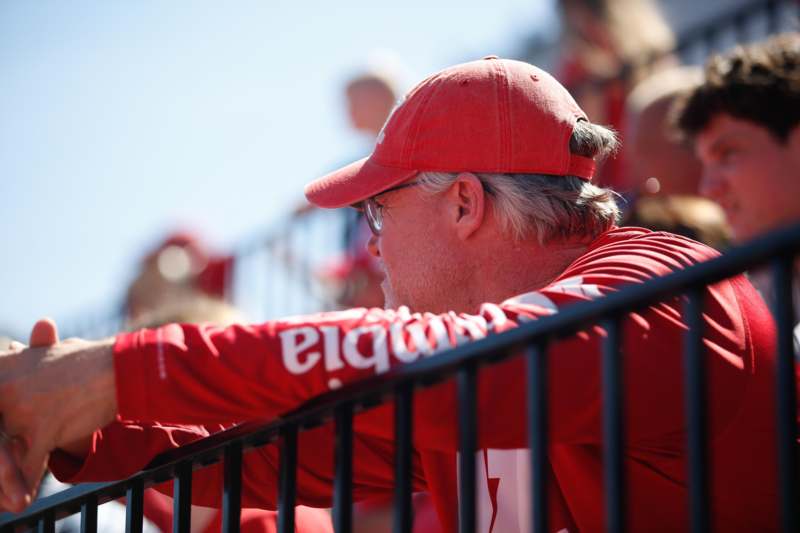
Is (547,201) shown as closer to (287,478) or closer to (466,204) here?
(466,204)

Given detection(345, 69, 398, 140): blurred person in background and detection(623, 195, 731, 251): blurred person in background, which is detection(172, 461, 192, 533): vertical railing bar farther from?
detection(345, 69, 398, 140): blurred person in background

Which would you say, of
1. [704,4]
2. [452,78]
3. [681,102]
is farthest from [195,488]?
[704,4]

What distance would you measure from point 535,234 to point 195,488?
96cm

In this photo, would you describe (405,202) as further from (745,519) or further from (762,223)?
(762,223)

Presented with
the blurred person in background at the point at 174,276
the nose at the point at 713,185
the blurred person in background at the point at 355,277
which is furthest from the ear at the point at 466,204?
the blurred person in background at the point at 174,276

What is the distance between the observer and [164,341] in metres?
1.79

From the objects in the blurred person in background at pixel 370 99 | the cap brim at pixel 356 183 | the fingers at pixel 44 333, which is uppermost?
the blurred person in background at pixel 370 99

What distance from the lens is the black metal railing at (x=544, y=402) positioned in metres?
1.42

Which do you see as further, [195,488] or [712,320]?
[195,488]

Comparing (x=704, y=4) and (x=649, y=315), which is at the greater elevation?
(x=704, y=4)

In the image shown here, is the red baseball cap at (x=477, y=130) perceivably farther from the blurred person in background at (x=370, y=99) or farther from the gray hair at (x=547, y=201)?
the blurred person in background at (x=370, y=99)

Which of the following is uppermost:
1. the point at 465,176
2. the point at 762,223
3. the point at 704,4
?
the point at 704,4

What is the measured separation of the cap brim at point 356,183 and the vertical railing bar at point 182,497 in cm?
75

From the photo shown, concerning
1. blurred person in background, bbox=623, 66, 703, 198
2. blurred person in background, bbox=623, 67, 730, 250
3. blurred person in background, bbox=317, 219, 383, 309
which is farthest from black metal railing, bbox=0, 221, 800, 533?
blurred person in background, bbox=317, 219, 383, 309
